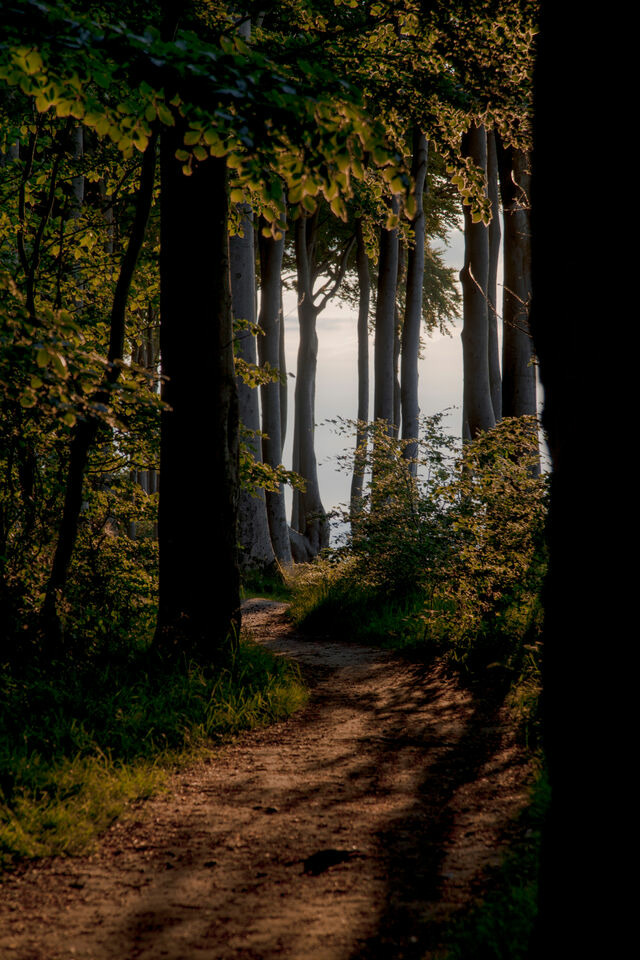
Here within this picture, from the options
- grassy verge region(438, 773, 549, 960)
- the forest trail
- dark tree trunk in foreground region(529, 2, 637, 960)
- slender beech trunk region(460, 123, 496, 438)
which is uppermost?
slender beech trunk region(460, 123, 496, 438)

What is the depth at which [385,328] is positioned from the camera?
17.6m

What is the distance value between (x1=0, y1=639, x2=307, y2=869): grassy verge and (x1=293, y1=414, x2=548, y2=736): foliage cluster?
72.5 inches

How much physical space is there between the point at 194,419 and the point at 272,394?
10813 mm

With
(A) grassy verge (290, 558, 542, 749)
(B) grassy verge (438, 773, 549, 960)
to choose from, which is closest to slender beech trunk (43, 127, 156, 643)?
(A) grassy verge (290, 558, 542, 749)

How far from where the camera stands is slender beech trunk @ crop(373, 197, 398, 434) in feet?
56.9

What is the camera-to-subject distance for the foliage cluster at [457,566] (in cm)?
596

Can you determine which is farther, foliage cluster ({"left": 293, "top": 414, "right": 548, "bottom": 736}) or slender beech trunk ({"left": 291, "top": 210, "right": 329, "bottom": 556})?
slender beech trunk ({"left": 291, "top": 210, "right": 329, "bottom": 556})

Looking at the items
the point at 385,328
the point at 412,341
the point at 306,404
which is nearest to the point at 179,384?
the point at 412,341

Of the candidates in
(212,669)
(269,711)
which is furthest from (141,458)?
(269,711)

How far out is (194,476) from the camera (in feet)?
18.5

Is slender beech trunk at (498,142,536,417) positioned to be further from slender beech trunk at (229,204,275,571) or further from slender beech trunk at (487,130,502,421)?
slender beech trunk at (487,130,502,421)

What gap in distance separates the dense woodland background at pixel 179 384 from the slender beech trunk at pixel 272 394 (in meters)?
6.35

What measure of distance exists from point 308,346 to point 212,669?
1659 cm

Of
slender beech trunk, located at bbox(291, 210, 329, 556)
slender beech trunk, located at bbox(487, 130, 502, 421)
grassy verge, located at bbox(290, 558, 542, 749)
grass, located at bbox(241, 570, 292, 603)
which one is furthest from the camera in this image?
slender beech trunk, located at bbox(291, 210, 329, 556)
